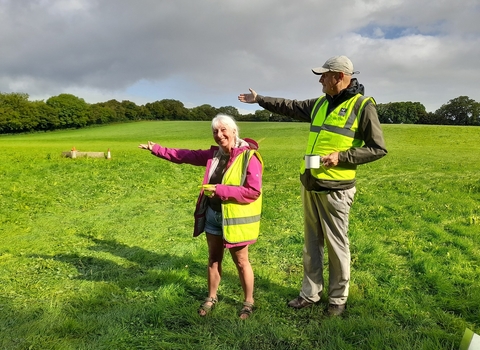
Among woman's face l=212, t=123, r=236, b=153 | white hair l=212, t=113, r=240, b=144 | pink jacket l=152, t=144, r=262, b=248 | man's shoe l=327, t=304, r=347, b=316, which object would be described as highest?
white hair l=212, t=113, r=240, b=144

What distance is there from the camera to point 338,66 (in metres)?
3.59

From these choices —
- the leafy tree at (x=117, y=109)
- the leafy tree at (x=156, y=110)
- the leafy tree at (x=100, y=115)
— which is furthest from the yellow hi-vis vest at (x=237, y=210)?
the leafy tree at (x=156, y=110)

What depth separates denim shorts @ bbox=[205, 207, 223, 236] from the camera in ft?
12.5

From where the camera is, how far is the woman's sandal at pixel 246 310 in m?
3.91

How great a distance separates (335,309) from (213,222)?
1665 millimetres

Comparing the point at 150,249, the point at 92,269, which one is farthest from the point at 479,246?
the point at 92,269

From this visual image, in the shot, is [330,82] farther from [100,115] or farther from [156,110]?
[156,110]

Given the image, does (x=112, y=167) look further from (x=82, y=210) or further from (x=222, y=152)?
(x=222, y=152)

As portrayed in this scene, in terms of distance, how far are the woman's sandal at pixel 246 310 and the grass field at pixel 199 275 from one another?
0.24 feet

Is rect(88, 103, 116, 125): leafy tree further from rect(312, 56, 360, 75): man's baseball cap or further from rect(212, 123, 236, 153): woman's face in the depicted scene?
rect(312, 56, 360, 75): man's baseball cap

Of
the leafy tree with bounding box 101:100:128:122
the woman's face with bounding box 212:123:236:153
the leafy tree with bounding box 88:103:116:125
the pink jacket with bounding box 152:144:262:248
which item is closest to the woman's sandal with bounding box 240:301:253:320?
the pink jacket with bounding box 152:144:262:248

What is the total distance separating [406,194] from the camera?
11000 millimetres

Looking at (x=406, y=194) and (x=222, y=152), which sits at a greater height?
(x=222, y=152)

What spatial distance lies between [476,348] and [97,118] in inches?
3498
